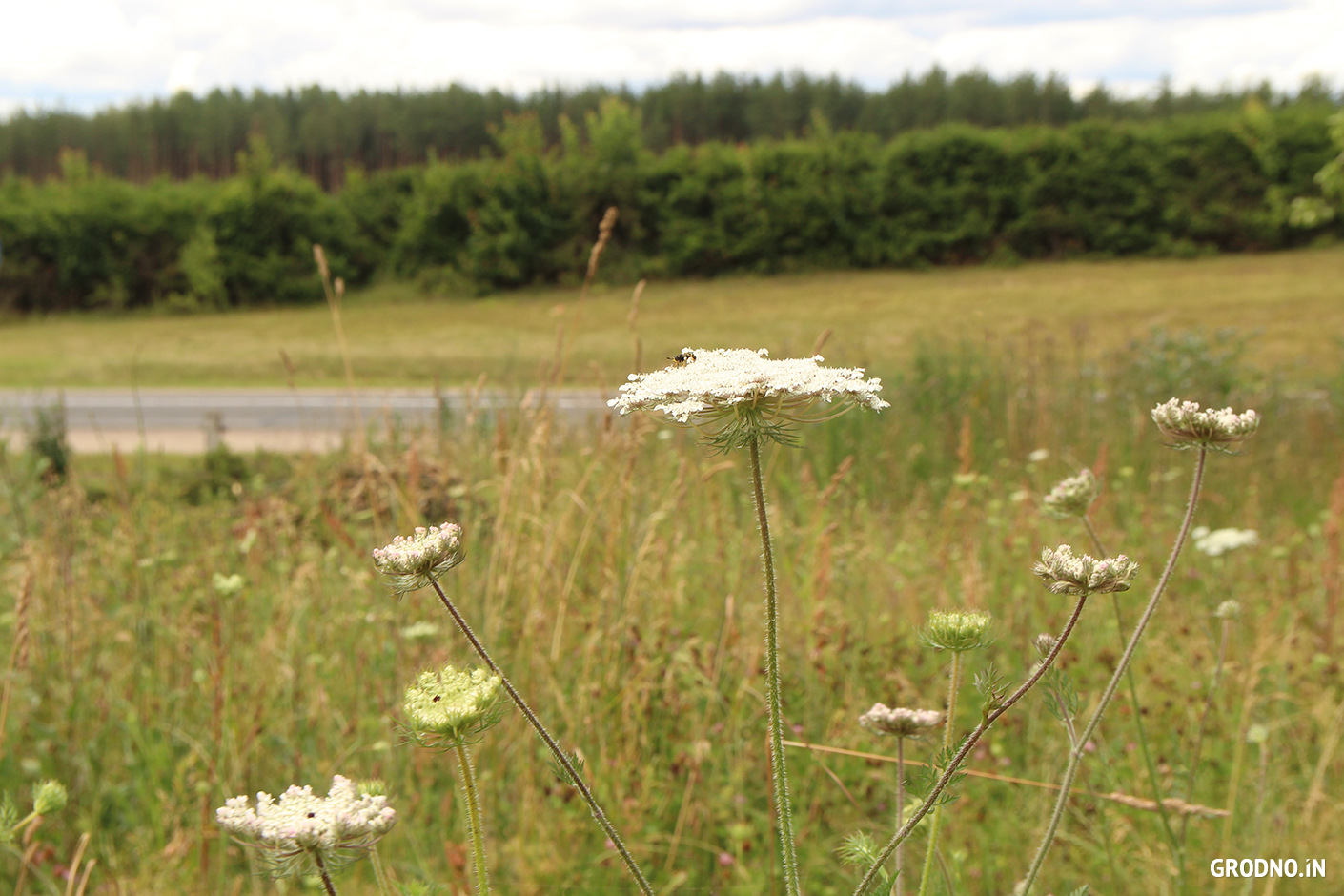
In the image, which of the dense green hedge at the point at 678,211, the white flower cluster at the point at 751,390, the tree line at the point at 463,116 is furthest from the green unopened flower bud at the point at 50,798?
the tree line at the point at 463,116

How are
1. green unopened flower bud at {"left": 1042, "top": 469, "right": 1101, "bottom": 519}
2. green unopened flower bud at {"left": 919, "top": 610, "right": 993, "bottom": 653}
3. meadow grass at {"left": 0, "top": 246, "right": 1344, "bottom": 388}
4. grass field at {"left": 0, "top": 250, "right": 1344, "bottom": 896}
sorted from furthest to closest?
meadow grass at {"left": 0, "top": 246, "right": 1344, "bottom": 388} < grass field at {"left": 0, "top": 250, "right": 1344, "bottom": 896} < green unopened flower bud at {"left": 1042, "top": 469, "right": 1101, "bottom": 519} < green unopened flower bud at {"left": 919, "top": 610, "right": 993, "bottom": 653}

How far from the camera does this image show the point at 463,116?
144 feet

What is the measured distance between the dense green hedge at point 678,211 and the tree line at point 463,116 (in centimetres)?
1665

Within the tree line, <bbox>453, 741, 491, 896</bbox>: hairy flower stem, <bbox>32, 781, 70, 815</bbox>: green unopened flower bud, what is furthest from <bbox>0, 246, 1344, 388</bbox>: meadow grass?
the tree line

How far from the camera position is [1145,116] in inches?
1688

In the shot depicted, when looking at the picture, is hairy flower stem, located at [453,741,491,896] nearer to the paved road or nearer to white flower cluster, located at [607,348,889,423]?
white flower cluster, located at [607,348,889,423]

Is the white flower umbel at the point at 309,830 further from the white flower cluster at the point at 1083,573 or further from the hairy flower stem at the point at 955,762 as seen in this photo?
the white flower cluster at the point at 1083,573

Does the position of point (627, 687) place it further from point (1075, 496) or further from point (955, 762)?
point (955, 762)

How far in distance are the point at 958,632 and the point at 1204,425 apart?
1.60 feet

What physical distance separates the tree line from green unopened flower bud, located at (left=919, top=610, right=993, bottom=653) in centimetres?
4397

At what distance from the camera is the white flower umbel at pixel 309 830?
937mm

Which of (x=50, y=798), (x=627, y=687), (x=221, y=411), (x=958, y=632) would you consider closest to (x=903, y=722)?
(x=958, y=632)

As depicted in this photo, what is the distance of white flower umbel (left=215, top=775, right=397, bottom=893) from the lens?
937mm

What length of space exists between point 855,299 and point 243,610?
64.9 ft
